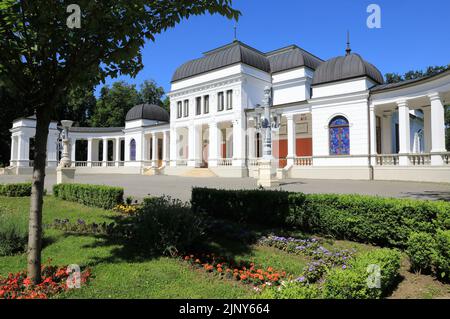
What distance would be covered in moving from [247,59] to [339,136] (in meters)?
13.1

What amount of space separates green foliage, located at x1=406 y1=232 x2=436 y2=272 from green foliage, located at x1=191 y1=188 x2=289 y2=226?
3.23 metres

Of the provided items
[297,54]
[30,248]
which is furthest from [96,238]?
[297,54]

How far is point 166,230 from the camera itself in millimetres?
6113

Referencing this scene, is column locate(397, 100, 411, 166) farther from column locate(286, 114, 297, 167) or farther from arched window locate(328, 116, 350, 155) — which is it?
column locate(286, 114, 297, 167)

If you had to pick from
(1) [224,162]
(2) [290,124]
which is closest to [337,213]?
(2) [290,124]

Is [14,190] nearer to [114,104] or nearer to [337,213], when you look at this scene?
[337,213]

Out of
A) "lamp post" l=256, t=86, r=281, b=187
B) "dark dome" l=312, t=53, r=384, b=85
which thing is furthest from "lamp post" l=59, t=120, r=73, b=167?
"dark dome" l=312, t=53, r=384, b=85

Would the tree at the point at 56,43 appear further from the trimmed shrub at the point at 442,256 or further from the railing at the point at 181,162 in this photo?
the railing at the point at 181,162

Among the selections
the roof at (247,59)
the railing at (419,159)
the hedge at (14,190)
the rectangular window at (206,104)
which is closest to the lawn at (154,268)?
the hedge at (14,190)

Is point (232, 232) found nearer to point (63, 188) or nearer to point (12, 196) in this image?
point (63, 188)

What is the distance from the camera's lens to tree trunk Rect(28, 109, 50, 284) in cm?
446

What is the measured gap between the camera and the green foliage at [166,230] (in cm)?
606

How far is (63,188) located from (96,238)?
25.5 ft

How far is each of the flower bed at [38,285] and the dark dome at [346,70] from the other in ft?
82.8
